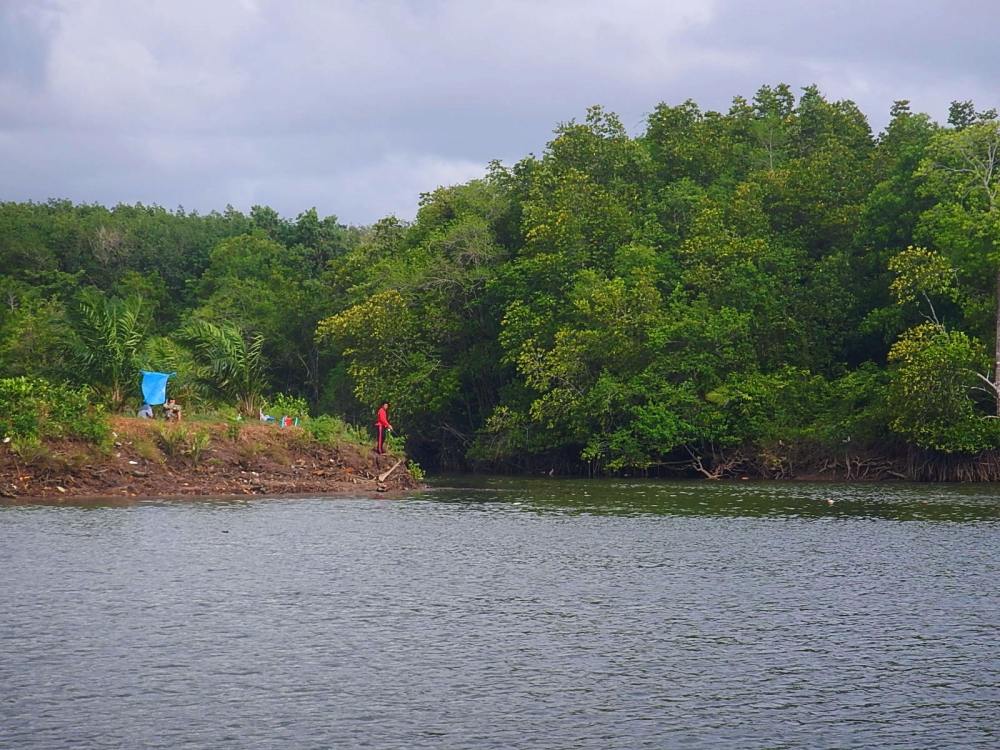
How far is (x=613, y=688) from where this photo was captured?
14.0 meters

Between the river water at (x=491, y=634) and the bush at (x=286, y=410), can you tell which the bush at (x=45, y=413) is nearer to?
the river water at (x=491, y=634)

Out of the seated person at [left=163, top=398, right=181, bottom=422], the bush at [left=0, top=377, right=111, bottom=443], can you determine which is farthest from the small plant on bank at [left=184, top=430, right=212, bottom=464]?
the bush at [left=0, top=377, right=111, bottom=443]

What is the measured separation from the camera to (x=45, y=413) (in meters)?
36.1

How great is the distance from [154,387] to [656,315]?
25118 millimetres

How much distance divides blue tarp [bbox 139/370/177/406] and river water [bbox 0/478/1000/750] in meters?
10.2

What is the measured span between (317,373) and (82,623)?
6191cm

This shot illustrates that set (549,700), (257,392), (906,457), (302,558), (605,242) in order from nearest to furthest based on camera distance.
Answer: (549,700) → (302,558) → (257,392) → (906,457) → (605,242)

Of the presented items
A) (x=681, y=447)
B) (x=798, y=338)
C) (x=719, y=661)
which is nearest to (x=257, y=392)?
(x=681, y=447)

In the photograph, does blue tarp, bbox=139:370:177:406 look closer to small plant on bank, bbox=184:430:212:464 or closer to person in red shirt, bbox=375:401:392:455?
small plant on bank, bbox=184:430:212:464

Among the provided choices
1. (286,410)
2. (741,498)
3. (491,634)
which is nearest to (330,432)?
(286,410)

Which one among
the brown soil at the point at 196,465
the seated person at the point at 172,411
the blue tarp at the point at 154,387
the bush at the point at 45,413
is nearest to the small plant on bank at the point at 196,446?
the brown soil at the point at 196,465

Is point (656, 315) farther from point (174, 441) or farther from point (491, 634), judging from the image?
point (491, 634)

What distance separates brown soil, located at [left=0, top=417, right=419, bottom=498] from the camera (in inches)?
1372

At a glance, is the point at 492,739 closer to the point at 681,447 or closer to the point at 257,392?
the point at 257,392
